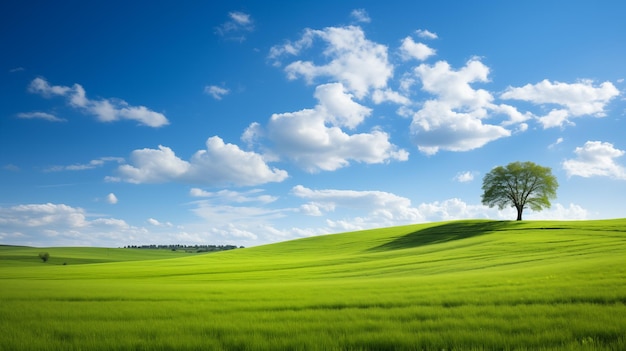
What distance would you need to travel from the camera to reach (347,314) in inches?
392

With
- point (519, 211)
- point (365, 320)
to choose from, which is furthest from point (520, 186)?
point (365, 320)

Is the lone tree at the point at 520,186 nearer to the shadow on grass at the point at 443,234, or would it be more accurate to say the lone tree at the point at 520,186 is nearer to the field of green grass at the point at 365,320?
the shadow on grass at the point at 443,234

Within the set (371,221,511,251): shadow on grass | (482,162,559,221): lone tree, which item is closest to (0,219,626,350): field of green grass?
(371,221,511,251): shadow on grass

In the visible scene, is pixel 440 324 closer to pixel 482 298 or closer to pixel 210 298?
pixel 482 298

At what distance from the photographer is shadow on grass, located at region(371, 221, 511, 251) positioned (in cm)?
5739

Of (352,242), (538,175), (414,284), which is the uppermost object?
(538,175)

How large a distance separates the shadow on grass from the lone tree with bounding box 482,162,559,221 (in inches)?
228

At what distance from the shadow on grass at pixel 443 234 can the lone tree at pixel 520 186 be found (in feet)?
19.0

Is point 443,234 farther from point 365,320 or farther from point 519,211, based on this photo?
point 365,320

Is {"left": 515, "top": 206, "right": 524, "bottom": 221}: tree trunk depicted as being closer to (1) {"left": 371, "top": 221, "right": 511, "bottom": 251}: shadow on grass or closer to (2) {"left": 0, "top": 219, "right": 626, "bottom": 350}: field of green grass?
(1) {"left": 371, "top": 221, "right": 511, "bottom": 251}: shadow on grass

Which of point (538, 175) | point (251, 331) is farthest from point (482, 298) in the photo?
point (538, 175)

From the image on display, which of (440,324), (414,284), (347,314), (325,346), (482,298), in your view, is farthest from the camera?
(414,284)

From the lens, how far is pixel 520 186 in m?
71.2

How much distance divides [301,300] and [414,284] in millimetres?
6025
